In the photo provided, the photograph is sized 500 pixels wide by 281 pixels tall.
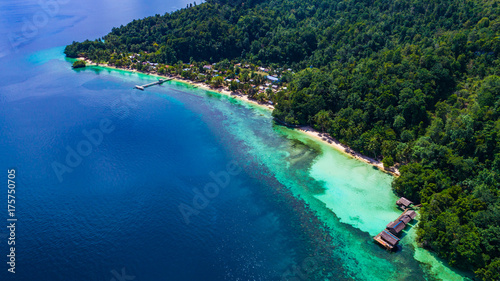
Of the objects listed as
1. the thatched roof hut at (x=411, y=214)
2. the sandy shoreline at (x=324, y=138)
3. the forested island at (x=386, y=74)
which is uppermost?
the forested island at (x=386, y=74)

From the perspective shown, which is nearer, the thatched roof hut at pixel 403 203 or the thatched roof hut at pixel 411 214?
the thatched roof hut at pixel 411 214

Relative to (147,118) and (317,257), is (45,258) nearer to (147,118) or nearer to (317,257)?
(317,257)

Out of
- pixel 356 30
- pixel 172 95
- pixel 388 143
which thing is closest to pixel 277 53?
pixel 356 30

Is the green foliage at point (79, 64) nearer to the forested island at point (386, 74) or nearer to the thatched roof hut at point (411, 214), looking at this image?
the forested island at point (386, 74)

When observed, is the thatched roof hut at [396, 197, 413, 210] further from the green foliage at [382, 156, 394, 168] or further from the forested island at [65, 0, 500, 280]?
the green foliage at [382, 156, 394, 168]

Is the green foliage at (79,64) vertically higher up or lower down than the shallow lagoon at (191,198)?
higher up

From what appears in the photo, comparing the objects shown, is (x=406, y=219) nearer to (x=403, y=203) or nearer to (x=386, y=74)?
(x=403, y=203)

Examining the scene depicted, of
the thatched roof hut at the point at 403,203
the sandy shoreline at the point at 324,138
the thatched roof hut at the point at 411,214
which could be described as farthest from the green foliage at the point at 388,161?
the thatched roof hut at the point at 411,214
